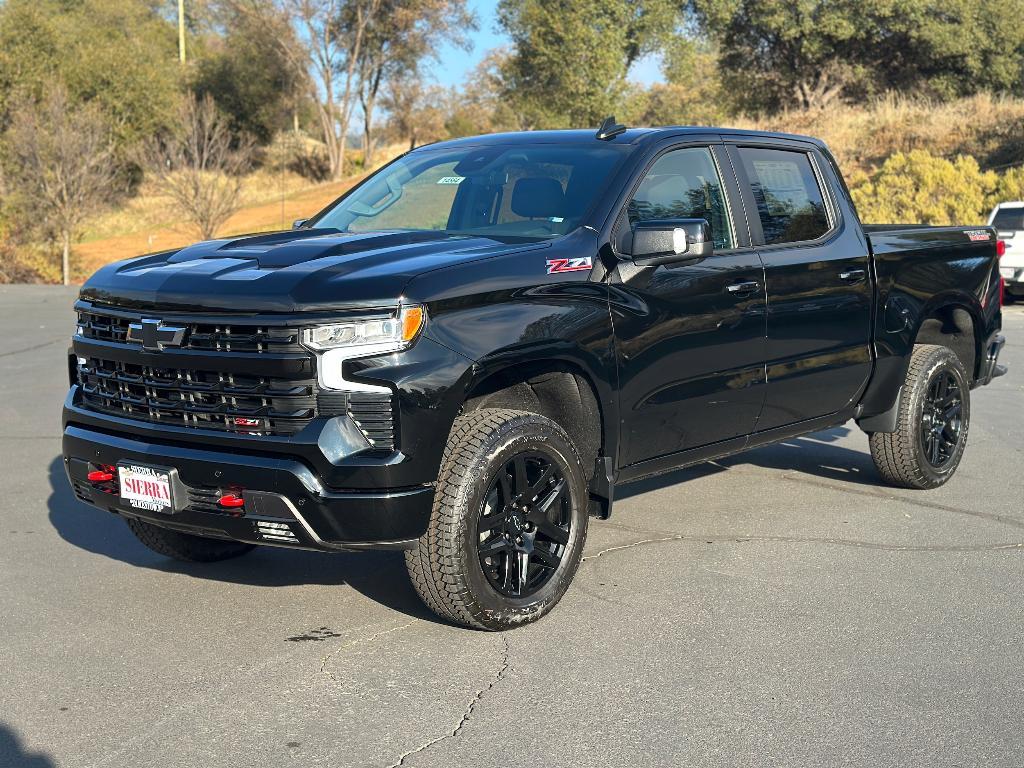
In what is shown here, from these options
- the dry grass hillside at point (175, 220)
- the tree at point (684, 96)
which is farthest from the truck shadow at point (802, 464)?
the tree at point (684, 96)

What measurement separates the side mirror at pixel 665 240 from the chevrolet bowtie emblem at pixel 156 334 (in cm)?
192

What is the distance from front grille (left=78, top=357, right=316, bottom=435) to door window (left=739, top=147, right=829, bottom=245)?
9.34ft

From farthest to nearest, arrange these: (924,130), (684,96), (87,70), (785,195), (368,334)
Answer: (684,96) < (87,70) < (924,130) < (785,195) < (368,334)

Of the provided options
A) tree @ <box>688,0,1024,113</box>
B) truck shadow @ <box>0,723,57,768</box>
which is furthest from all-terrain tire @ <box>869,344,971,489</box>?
tree @ <box>688,0,1024,113</box>

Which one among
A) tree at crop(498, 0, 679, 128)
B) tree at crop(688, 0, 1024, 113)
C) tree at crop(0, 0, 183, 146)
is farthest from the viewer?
tree at crop(498, 0, 679, 128)

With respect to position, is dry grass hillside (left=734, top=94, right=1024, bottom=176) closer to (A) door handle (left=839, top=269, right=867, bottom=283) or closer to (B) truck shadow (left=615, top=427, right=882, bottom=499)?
(B) truck shadow (left=615, top=427, right=882, bottom=499)

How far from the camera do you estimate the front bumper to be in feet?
14.1

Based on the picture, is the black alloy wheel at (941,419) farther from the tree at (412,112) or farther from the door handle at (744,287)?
the tree at (412,112)

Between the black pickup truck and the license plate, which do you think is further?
the license plate

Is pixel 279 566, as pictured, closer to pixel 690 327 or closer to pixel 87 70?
pixel 690 327

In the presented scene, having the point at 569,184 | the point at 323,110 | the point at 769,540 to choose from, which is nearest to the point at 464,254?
the point at 569,184

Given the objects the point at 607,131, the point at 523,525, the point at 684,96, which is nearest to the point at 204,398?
the point at 523,525

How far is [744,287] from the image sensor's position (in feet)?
19.0

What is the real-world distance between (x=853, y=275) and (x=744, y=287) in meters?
1.05
